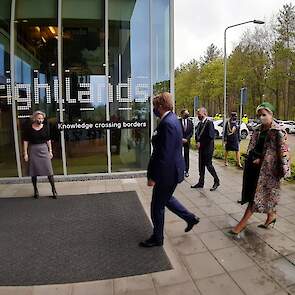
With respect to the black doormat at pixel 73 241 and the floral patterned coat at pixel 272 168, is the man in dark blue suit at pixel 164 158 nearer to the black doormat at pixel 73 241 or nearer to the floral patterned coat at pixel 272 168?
the black doormat at pixel 73 241

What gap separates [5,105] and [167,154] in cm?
604

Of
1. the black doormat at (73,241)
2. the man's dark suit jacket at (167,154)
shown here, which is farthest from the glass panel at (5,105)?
the man's dark suit jacket at (167,154)

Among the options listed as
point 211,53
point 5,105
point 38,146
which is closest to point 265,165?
point 38,146

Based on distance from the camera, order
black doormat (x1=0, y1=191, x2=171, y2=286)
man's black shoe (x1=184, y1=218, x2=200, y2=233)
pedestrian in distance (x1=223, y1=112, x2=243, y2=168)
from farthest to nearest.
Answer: pedestrian in distance (x1=223, y1=112, x2=243, y2=168), man's black shoe (x1=184, y1=218, x2=200, y2=233), black doormat (x1=0, y1=191, x2=171, y2=286)

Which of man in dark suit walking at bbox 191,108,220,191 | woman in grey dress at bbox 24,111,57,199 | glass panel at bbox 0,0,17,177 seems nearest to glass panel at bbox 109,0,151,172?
man in dark suit walking at bbox 191,108,220,191

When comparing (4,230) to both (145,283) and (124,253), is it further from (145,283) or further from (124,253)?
(145,283)

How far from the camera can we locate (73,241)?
4695 mm

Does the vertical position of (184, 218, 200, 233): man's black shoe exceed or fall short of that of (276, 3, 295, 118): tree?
it falls short

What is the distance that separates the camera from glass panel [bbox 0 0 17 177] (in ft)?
28.1

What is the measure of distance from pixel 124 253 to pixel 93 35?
6339 millimetres

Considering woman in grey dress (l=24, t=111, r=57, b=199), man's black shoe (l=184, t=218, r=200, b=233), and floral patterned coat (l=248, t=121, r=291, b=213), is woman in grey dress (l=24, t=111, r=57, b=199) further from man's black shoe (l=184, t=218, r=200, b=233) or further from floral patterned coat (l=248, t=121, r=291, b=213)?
floral patterned coat (l=248, t=121, r=291, b=213)

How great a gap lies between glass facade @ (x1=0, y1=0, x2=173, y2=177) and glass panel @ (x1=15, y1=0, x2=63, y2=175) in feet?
0.08

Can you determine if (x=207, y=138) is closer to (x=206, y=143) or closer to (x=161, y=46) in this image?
(x=206, y=143)

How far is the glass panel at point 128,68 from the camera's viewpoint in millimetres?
9047
